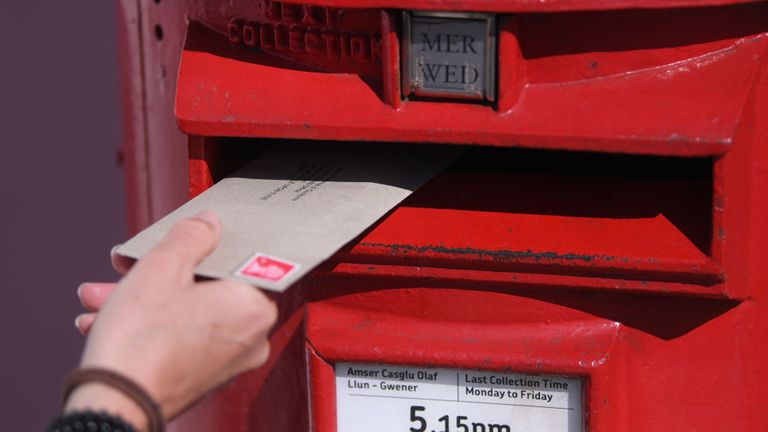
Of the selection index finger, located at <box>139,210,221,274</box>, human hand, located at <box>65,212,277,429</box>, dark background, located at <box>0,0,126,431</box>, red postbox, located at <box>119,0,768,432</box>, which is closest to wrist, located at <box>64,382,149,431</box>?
human hand, located at <box>65,212,277,429</box>

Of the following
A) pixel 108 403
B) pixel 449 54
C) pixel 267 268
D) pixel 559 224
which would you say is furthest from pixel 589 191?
pixel 108 403

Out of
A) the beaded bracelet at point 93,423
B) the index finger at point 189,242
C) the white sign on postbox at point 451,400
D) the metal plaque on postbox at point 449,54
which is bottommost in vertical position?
the white sign on postbox at point 451,400

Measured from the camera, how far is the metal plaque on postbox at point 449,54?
1.46 metres

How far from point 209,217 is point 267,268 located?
143 mm

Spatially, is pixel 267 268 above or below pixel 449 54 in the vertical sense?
below

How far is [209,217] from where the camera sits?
5.09 feet

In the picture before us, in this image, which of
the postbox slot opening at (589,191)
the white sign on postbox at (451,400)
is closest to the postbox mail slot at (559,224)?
the postbox slot opening at (589,191)

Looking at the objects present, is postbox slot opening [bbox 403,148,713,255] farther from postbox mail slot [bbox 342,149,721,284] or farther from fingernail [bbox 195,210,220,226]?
fingernail [bbox 195,210,220,226]

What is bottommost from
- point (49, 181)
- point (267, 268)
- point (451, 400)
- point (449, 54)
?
point (451, 400)

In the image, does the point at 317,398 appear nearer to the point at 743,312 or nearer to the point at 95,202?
the point at 743,312

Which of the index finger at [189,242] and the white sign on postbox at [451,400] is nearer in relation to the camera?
the index finger at [189,242]

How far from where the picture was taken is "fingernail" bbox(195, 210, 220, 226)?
5.05 ft

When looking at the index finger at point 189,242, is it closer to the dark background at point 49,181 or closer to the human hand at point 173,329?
the human hand at point 173,329

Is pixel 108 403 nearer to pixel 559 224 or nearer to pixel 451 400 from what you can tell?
pixel 451 400
